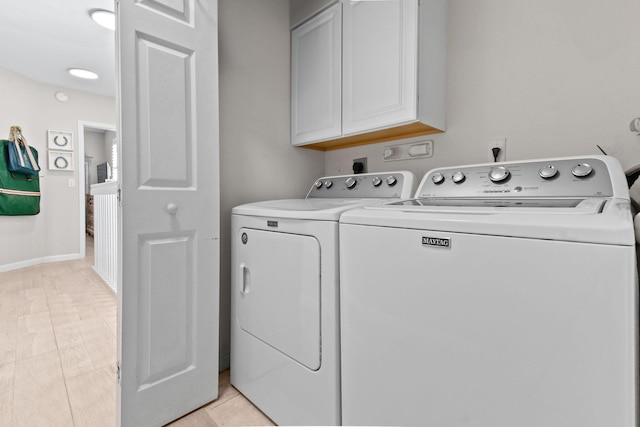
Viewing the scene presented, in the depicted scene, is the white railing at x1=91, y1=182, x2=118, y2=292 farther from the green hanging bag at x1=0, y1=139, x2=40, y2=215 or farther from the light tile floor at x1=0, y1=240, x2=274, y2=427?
the green hanging bag at x1=0, y1=139, x2=40, y2=215

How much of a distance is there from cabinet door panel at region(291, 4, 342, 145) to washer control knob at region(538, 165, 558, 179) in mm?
936

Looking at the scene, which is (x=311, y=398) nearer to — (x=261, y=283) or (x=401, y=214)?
(x=261, y=283)

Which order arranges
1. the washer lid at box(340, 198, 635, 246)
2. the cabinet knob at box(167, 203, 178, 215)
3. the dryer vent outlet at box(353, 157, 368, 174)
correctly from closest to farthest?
1. the washer lid at box(340, 198, 635, 246)
2. the cabinet knob at box(167, 203, 178, 215)
3. the dryer vent outlet at box(353, 157, 368, 174)

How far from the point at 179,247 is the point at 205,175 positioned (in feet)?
1.10

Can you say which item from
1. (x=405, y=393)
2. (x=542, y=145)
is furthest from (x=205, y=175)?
(x=542, y=145)

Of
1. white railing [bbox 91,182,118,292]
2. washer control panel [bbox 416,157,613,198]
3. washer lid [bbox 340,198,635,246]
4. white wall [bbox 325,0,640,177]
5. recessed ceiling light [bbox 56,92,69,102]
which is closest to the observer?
washer lid [bbox 340,198,635,246]

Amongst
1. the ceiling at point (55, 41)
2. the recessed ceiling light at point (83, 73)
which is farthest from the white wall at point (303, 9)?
the recessed ceiling light at point (83, 73)

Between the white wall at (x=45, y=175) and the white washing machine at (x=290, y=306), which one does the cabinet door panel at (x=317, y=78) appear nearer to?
the white washing machine at (x=290, y=306)

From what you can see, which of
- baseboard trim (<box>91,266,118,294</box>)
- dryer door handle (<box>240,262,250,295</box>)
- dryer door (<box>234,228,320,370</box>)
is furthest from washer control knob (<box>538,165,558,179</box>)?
baseboard trim (<box>91,266,118,294</box>)

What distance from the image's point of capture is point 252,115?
5.69 feet

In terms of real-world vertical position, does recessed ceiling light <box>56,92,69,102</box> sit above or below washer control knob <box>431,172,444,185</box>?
above

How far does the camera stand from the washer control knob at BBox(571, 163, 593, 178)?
1.00m

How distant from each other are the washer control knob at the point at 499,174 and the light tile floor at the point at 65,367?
1.35m

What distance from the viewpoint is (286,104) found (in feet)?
6.23
